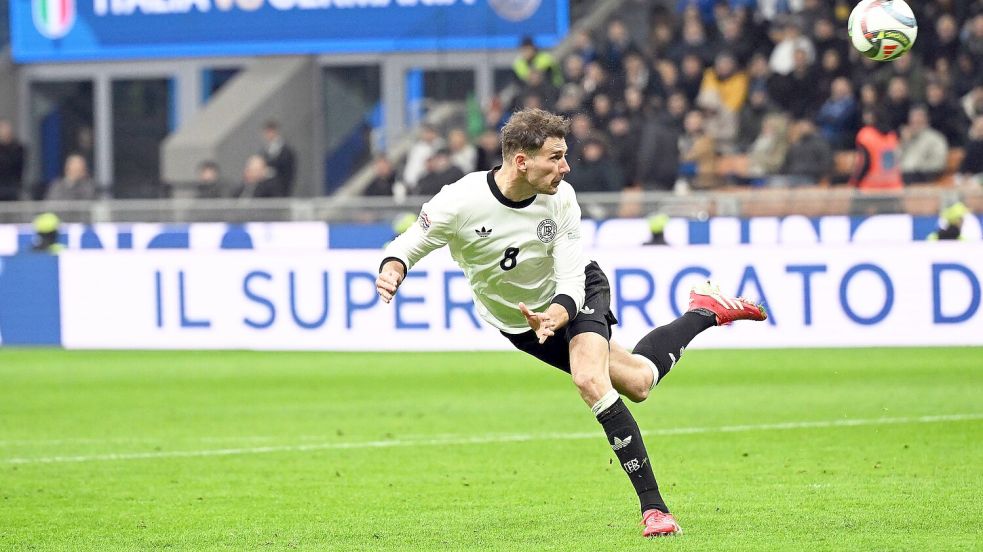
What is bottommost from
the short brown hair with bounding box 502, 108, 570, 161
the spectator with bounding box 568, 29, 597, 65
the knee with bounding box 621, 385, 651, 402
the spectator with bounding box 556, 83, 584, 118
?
the knee with bounding box 621, 385, 651, 402

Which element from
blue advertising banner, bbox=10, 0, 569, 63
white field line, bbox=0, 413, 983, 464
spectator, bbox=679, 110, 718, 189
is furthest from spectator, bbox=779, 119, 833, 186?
white field line, bbox=0, 413, 983, 464

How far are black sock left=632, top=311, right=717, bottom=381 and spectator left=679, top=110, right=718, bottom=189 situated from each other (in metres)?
12.6

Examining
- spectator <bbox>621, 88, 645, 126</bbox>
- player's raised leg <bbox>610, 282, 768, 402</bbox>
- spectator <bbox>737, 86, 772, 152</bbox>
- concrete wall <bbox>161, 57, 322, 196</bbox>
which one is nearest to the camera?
player's raised leg <bbox>610, 282, 768, 402</bbox>

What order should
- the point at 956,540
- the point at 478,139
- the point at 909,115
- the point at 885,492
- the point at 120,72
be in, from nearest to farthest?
1. the point at 956,540
2. the point at 885,492
3. the point at 909,115
4. the point at 478,139
5. the point at 120,72

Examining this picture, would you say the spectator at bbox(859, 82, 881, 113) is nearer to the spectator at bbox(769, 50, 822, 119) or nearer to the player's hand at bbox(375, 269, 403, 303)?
the spectator at bbox(769, 50, 822, 119)

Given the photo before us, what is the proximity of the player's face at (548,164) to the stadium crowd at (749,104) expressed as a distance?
40.0ft

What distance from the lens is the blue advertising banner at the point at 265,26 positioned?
82.7 ft

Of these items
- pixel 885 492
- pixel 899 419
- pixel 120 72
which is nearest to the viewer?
pixel 885 492

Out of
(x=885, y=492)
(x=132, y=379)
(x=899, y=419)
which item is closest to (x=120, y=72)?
(x=132, y=379)

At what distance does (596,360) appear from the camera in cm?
732

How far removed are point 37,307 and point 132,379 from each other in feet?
8.88

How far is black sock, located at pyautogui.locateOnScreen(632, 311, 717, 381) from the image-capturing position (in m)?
8.02

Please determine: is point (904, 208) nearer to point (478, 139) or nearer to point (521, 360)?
point (521, 360)

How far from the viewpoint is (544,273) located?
780 cm
